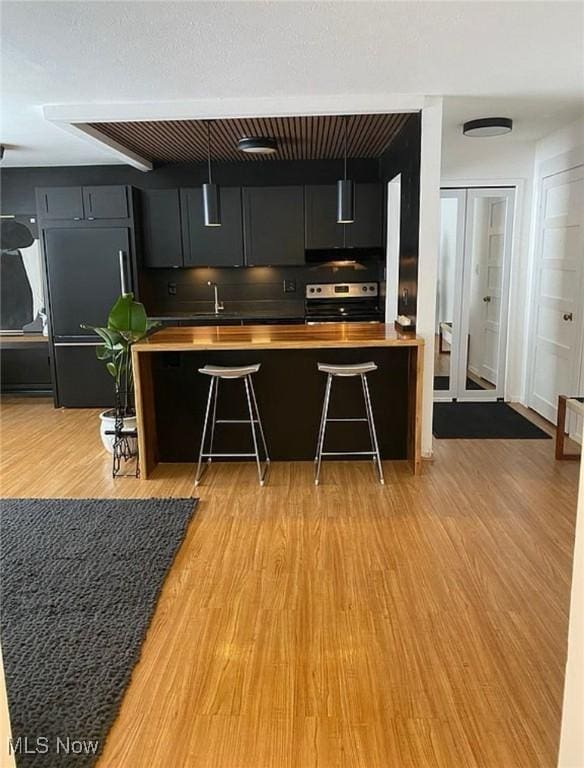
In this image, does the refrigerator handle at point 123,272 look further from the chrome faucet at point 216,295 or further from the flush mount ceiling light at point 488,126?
the flush mount ceiling light at point 488,126

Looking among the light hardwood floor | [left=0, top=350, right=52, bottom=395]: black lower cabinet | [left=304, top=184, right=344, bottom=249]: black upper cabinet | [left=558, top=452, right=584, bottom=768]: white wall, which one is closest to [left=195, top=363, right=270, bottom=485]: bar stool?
the light hardwood floor

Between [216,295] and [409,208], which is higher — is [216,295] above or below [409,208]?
below

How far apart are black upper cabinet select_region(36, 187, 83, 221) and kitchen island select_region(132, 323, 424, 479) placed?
7.37 ft

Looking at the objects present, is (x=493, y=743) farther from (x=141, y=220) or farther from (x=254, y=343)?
(x=141, y=220)

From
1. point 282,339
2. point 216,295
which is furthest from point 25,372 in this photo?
point 282,339

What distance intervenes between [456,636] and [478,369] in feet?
13.8

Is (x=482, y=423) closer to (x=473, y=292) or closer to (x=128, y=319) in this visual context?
(x=473, y=292)

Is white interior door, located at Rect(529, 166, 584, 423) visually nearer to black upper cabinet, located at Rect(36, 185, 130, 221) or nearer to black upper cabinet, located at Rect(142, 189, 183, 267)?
black upper cabinet, located at Rect(142, 189, 183, 267)

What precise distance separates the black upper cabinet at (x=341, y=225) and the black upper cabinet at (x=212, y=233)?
762 millimetres

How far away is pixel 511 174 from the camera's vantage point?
565 centimetres

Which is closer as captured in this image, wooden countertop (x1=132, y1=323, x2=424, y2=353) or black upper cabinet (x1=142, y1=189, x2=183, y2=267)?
wooden countertop (x1=132, y1=323, x2=424, y2=353)

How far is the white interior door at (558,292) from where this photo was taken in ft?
15.7

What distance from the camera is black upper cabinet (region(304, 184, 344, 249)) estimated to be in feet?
20.0

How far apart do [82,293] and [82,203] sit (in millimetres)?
896
